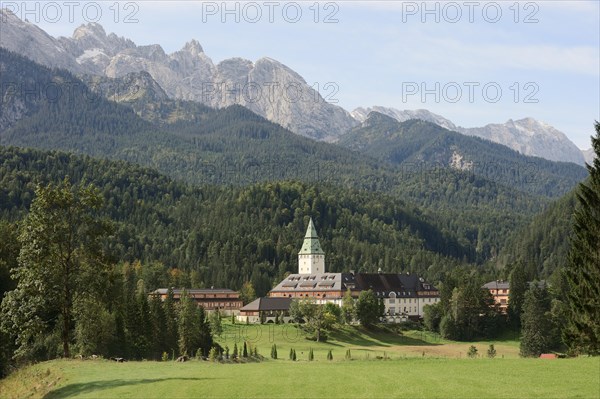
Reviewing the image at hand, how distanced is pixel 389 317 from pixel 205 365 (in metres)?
138

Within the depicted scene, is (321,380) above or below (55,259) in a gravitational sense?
below

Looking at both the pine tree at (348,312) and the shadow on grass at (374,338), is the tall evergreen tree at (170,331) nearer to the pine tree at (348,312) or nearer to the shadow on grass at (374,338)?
the shadow on grass at (374,338)

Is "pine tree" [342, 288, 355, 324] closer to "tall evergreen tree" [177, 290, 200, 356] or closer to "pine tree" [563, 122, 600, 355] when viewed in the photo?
"tall evergreen tree" [177, 290, 200, 356]

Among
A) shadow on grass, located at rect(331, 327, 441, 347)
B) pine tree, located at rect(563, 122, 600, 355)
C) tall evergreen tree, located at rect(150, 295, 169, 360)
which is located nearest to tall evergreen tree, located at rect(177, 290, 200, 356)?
tall evergreen tree, located at rect(150, 295, 169, 360)

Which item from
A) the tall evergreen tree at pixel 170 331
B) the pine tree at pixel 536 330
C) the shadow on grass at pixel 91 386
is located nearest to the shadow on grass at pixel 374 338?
the pine tree at pixel 536 330

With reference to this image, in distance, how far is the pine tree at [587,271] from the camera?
65.1 m

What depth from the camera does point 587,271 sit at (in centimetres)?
6600

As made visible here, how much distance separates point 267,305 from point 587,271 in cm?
11835

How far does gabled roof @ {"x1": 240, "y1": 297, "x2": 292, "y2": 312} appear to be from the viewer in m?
178

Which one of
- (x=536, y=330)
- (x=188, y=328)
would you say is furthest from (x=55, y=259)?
(x=536, y=330)

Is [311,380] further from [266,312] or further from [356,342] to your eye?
[266,312]

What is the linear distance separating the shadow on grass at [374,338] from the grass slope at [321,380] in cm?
9745

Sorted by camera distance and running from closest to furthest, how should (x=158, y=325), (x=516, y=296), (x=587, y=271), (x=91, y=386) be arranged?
(x=91, y=386)
(x=587, y=271)
(x=158, y=325)
(x=516, y=296)

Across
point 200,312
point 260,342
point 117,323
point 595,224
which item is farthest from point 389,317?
point 595,224
